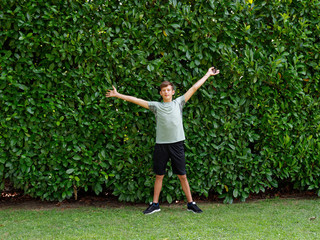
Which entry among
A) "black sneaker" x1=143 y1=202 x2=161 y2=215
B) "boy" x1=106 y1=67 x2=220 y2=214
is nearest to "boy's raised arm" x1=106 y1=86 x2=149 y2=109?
"boy" x1=106 y1=67 x2=220 y2=214

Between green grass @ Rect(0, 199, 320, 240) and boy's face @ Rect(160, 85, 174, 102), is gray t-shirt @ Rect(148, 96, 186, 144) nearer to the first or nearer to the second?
boy's face @ Rect(160, 85, 174, 102)

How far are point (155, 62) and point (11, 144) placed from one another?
215cm

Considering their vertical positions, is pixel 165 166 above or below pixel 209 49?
below

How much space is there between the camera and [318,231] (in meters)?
3.61

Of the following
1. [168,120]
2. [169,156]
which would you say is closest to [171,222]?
[169,156]

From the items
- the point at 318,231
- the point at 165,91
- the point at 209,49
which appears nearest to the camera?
the point at 318,231

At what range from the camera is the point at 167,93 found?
13.8 feet

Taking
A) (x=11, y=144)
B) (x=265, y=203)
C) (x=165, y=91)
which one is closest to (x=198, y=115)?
(x=165, y=91)

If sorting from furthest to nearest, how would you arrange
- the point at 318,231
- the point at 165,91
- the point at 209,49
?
1. the point at 209,49
2. the point at 165,91
3. the point at 318,231

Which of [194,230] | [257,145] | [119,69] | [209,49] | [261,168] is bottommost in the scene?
[194,230]

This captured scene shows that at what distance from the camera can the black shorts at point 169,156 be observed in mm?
4305

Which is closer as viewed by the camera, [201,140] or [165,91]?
[165,91]

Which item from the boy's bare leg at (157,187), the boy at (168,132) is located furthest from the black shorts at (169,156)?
the boy's bare leg at (157,187)

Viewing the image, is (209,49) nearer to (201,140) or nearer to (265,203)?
(201,140)
